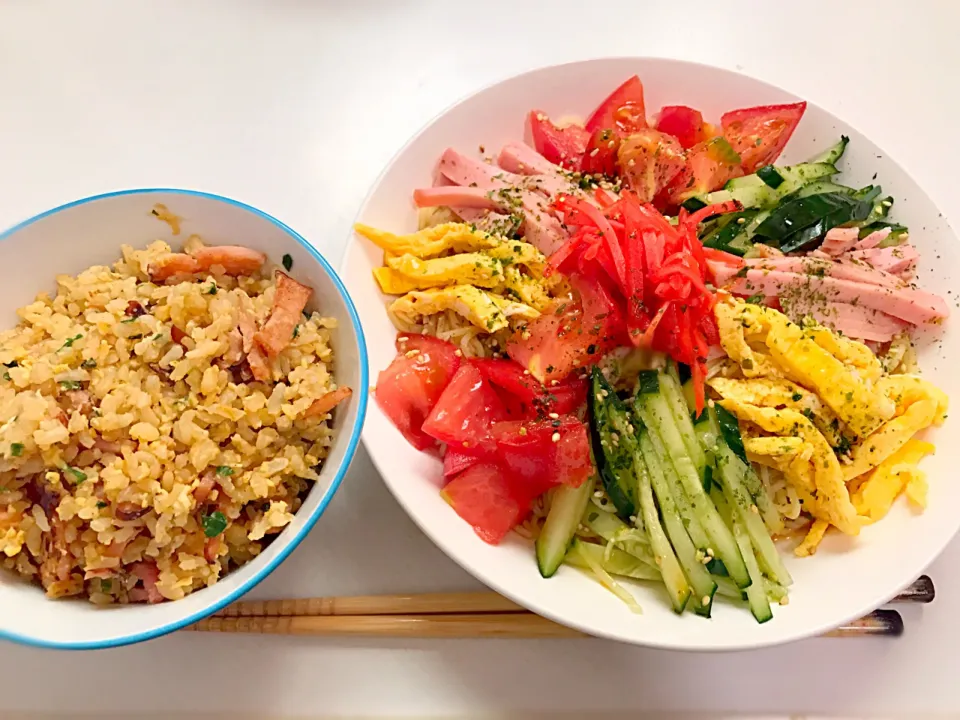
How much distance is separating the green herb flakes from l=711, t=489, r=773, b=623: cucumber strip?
1172 mm

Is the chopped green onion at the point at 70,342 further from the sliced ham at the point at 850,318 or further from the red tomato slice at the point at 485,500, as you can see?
the sliced ham at the point at 850,318

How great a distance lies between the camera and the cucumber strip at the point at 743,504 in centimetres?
169

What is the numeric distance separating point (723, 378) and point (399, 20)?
182 cm

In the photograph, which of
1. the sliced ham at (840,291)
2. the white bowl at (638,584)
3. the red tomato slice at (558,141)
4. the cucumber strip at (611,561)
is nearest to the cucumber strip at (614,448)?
the cucumber strip at (611,561)

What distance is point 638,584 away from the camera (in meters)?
1.70

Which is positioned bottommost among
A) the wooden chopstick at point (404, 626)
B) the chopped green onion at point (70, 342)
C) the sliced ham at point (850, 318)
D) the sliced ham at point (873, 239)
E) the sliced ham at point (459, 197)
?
the wooden chopstick at point (404, 626)

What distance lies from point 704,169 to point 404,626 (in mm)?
1530

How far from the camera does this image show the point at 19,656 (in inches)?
66.4

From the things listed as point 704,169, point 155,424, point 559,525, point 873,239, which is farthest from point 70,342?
point 873,239

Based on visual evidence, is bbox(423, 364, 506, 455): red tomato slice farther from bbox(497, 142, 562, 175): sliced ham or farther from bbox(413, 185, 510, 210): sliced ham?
bbox(497, 142, 562, 175): sliced ham

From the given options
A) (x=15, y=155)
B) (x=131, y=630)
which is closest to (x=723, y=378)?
(x=131, y=630)

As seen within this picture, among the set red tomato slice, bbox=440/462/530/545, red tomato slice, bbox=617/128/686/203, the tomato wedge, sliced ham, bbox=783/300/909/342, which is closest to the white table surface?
red tomato slice, bbox=440/462/530/545

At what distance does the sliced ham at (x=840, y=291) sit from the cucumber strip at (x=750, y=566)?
0.56 meters

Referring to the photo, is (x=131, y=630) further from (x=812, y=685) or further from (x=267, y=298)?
(x=812, y=685)
